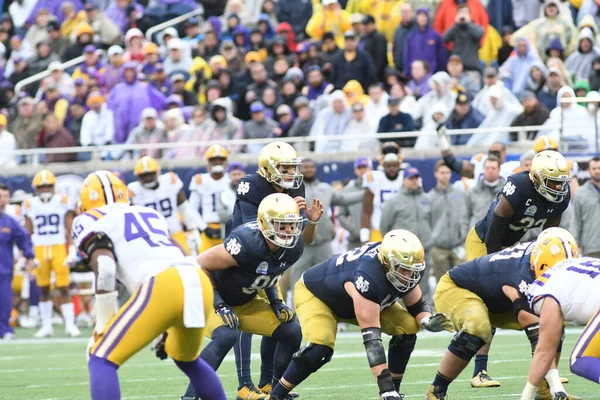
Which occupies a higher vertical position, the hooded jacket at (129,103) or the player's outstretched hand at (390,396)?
the player's outstretched hand at (390,396)

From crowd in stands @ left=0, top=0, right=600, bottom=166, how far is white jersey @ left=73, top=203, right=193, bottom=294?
862 cm

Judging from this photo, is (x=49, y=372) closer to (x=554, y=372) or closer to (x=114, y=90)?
(x=554, y=372)

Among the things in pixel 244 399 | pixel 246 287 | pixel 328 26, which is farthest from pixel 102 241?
pixel 328 26

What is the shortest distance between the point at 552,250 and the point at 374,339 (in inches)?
43.8

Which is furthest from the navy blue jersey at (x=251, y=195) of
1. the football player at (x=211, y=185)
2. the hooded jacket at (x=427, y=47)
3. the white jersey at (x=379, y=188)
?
the hooded jacket at (x=427, y=47)

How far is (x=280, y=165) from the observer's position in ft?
26.7

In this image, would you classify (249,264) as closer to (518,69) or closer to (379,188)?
(379,188)

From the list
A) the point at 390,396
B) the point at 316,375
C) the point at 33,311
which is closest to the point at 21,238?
the point at 33,311

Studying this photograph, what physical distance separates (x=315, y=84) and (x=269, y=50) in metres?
1.64

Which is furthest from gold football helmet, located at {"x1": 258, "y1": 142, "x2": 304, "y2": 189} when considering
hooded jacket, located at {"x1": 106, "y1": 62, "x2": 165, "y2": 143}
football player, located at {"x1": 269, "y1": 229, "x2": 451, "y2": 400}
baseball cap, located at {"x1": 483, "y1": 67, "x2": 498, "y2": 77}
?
hooded jacket, located at {"x1": 106, "y1": 62, "x2": 165, "y2": 143}

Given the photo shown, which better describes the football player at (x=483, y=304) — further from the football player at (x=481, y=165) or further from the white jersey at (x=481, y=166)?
the white jersey at (x=481, y=166)

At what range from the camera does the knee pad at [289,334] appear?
7.59 m

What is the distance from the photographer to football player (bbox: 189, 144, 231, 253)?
13758mm

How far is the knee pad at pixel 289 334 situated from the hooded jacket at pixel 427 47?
9.90 metres
